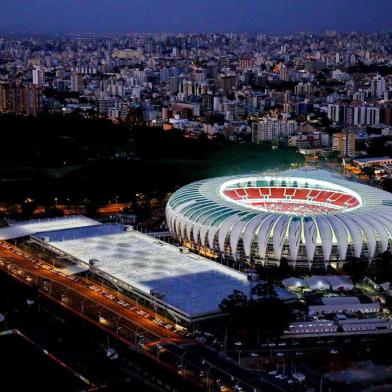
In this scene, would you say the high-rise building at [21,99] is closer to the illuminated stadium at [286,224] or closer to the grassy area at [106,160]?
the grassy area at [106,160]

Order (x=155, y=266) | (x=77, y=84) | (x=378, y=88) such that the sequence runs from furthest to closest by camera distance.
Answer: (x=77, y=84)
(x=378, y=88)
(x=155, y=266)

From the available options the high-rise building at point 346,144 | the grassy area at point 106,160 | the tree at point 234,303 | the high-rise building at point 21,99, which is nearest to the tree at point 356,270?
the tree at point 234,303

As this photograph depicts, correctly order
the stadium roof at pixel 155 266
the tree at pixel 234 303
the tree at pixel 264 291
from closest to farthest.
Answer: the tree at pixel 234 303
the tree at pixel 264 291
the stadium roof at pixel 155 266

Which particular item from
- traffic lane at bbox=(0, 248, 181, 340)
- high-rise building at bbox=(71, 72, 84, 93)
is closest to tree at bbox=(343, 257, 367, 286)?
traffic lane at bbox=(0, 248, 181, 340)

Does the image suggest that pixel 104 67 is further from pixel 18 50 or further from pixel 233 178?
pixel 233 178

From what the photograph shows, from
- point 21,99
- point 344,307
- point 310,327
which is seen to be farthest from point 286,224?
point 21,99

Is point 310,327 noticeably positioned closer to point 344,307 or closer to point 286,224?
point 344,307
